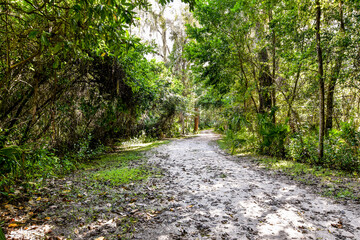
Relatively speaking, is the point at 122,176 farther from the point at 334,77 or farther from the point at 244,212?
the point at 334,77

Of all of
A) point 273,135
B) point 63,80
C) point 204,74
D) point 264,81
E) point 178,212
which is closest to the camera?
point 178,212

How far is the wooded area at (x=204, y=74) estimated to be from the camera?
→ 379cm

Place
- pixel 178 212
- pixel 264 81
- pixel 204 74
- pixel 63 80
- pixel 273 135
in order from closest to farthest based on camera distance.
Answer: pixel 178 212 < pixel 63 80 < pixel 273 135 < pixel 264 81 < pixel 204 74

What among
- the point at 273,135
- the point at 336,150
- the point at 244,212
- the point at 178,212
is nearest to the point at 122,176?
the point at 178,212

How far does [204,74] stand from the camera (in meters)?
10.2

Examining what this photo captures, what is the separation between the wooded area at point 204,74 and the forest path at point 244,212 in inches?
100

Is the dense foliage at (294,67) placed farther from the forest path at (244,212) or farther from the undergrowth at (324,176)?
the forest path at (244,212)

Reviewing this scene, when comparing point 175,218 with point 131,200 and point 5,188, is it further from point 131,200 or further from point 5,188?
point 5,188

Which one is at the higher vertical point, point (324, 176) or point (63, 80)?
point (63, 80)

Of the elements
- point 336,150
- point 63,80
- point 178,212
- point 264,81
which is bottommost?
point 178,212

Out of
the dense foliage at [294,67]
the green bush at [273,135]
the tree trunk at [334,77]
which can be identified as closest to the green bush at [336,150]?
the dense foliage at [294,67]

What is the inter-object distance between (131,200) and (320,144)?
20.5 feet

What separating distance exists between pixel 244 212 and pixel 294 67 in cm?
556

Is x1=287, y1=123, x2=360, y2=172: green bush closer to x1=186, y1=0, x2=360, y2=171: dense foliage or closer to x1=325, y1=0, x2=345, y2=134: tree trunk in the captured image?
x1=186, y1=0, x2=360, y2=171: dense foliage
